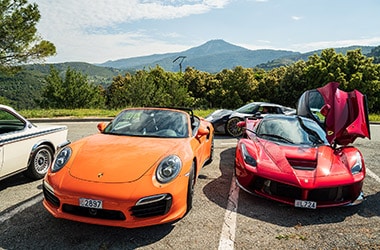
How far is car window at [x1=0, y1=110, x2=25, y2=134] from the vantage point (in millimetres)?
4215

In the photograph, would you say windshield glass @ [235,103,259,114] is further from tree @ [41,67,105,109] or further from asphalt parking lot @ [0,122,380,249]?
tree @ [41,67,105,109]

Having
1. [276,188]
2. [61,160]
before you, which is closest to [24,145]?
[61,160]

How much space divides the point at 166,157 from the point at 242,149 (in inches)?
63.8

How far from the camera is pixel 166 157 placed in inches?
128

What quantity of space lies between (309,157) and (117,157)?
2.71 metres

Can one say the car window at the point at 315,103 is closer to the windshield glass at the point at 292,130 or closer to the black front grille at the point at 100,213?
the windshield glass at the point at 292,130

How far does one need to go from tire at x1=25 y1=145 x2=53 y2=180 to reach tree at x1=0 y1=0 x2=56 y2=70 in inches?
527

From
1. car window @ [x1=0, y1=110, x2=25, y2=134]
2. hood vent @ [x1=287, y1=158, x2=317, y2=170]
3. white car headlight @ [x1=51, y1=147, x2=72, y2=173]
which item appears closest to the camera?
white car headlight @ [x1=51, y1=147, x2=72, y2=173]

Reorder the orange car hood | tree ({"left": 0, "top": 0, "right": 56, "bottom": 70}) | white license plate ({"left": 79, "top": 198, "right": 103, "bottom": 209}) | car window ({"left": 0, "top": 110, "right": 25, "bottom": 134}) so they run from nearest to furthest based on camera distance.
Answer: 1. white license plate ({"left": 79, "top": 198, "right": 103, "bottom": 209})
2. the orange car hood
3. car window ({"left": 0, "top": 110, "right": 25, "bottom": 134})
4. tree ({"left": 0, "top": 0, "right": 56, "bottom": 70})

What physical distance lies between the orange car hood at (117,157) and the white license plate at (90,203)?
233mm

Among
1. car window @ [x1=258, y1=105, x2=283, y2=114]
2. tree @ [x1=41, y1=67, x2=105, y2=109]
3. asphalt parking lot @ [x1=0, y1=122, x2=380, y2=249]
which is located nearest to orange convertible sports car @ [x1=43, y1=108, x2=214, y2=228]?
asphalt parking lot @ [x1=0, y1=122, x2=380, y2=249]

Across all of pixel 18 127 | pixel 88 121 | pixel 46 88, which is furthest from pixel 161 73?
pixel 18 127

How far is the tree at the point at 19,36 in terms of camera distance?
14.6m

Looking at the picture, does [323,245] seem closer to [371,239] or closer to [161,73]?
[371,239]
